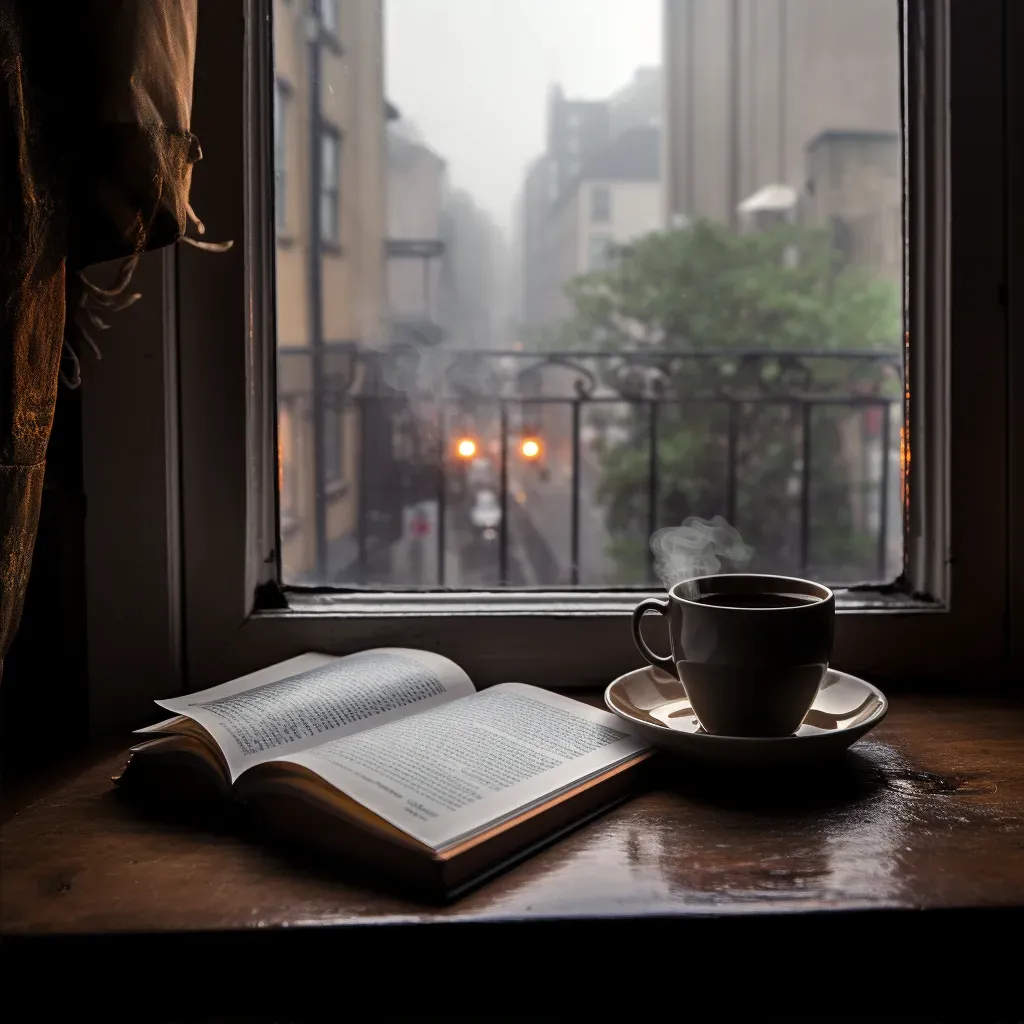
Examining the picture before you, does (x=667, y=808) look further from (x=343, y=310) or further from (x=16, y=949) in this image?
(x=343, y=310)

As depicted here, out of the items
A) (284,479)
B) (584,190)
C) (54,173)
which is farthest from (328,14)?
A: (584,190)

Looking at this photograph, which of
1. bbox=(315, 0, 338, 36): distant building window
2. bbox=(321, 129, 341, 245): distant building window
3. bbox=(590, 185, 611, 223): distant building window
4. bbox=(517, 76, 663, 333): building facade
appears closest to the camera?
bbox=(315, 0, 338, 36): distant building window

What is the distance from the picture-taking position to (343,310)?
222 cm

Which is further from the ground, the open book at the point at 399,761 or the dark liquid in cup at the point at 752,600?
the dark liquid in cup at the point at 752,600

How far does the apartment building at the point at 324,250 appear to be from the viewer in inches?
33.7

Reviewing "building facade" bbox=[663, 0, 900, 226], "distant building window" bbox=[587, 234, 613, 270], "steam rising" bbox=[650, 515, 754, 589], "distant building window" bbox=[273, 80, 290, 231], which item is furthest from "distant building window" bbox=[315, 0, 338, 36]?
"building facade" bbox=[663, 0, 900, 226]

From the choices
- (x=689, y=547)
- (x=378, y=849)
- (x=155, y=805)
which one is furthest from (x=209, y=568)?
(x=689, y=547)

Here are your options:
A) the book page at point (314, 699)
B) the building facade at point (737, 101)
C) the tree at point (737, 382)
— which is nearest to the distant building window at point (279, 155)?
the book page at point (314, 699)

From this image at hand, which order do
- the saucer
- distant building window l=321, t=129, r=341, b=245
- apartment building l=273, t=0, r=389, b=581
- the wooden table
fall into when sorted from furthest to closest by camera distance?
1. distant building window l=321, t=129, r=341, b=245
2. apartment building l=273, t=0, r=389, b=581
3. the saucer
4. the wooden table

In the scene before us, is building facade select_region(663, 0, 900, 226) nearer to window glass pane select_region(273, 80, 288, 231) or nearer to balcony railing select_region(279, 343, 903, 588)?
balcony railing select_region(279, 343, 903, 588)

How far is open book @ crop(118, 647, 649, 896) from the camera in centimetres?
45

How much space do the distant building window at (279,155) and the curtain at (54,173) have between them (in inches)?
10.3

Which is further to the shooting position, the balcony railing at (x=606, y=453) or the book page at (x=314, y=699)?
the balcony railing at (x=606, y=453)

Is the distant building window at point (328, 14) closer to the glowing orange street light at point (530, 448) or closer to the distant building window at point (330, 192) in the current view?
the distant building window at point (330, 192)
